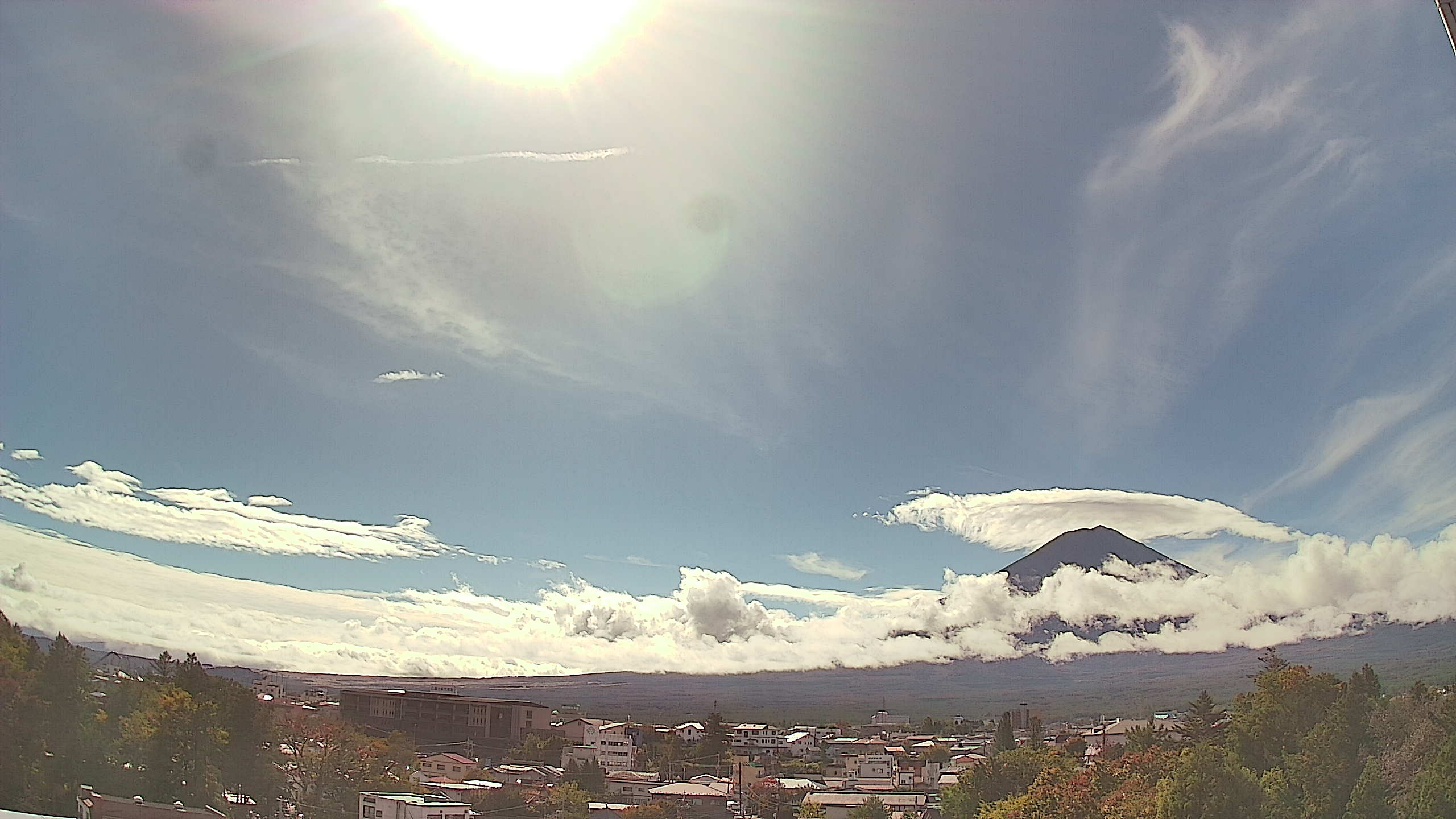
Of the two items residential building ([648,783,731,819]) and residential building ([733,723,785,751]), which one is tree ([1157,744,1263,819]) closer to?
residential building ([733,723,785,751])

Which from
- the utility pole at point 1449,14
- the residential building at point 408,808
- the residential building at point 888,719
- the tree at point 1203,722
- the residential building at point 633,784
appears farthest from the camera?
the residential building at point 888,719

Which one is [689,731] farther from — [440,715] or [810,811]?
[440,715]

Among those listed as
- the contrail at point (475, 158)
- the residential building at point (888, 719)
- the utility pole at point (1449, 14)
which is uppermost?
the contrail at point (475, 158)

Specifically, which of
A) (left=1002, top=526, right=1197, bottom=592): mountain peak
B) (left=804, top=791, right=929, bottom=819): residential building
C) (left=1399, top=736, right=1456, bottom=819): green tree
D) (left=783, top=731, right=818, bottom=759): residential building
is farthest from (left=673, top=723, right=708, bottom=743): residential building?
(left=1399, top=736, right=1456, bottom=819): green tree

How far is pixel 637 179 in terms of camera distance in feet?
27.2

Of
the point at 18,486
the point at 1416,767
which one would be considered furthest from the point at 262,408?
the point at 1416,767

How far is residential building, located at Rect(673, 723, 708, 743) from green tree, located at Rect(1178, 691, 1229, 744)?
4587 millimetres

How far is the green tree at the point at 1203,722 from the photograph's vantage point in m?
8.45

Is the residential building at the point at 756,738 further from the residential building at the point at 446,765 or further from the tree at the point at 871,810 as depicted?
the residential building at the point at 446,765

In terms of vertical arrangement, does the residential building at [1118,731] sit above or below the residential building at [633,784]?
above

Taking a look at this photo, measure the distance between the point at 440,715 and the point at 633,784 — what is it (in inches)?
83.7

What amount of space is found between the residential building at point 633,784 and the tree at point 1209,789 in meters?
4.59

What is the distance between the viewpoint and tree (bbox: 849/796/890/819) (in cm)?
893

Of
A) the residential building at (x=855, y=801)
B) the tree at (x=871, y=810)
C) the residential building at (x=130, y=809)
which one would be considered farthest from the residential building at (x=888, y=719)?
the residential building at (x=130, y=809)
